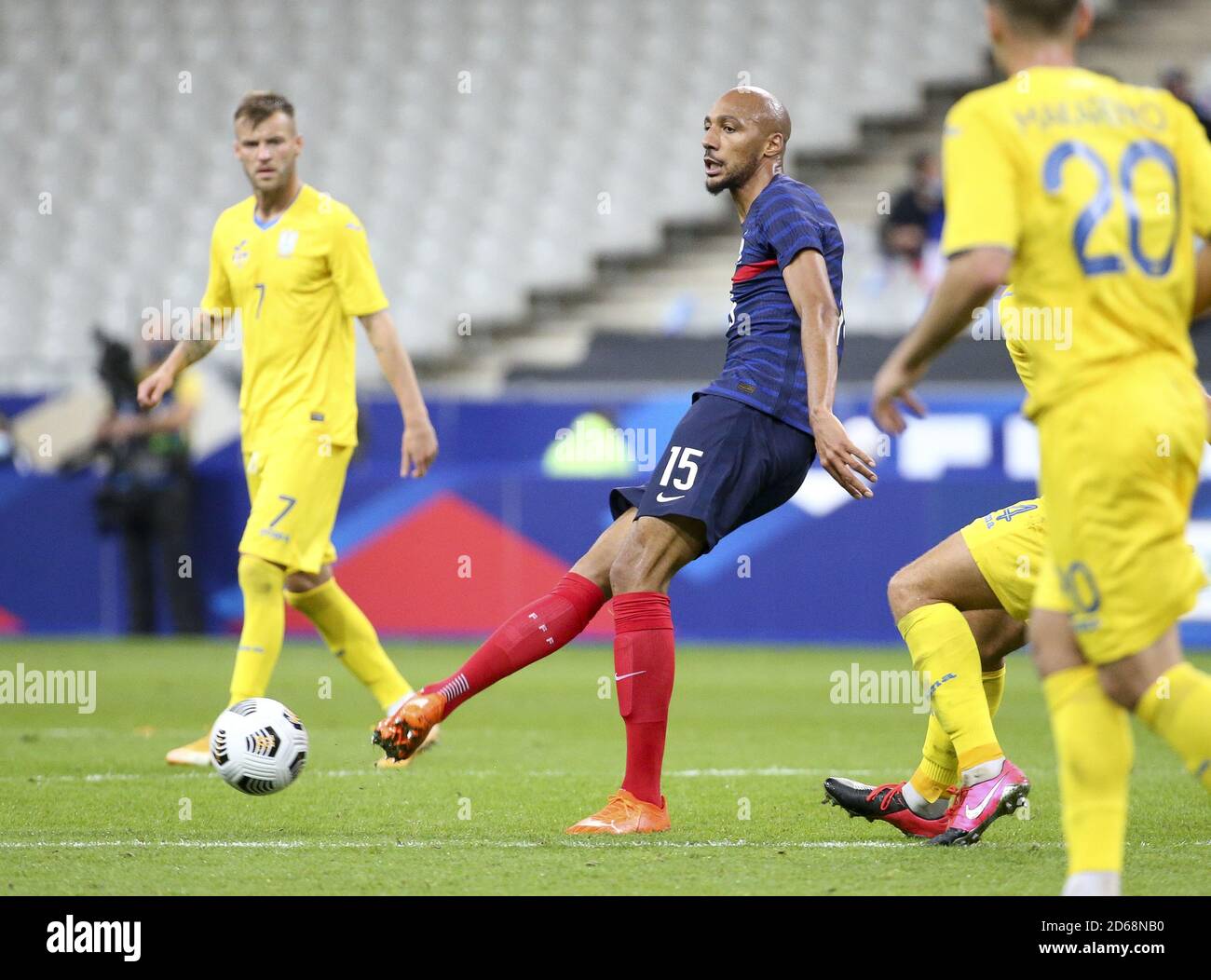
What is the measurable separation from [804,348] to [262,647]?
8.22ft

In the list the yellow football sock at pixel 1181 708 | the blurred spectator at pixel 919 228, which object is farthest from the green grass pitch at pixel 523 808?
the blurred spectator at pixel 919 228

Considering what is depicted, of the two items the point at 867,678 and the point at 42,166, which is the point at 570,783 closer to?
the point at 867,678

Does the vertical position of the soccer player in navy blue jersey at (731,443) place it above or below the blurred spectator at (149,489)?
below

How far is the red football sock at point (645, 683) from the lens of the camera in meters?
4.92

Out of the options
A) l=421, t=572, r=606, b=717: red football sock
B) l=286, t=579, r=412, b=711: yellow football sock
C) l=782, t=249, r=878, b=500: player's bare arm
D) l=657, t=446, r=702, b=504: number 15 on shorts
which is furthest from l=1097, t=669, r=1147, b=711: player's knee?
l=286, t=579, r=412, b=711: yellow football sock

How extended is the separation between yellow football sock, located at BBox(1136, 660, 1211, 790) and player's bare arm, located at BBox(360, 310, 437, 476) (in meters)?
3.13

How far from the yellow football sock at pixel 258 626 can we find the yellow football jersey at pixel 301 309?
0.50m

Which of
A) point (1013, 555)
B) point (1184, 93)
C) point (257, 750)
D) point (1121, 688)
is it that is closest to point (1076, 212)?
point (1121, 688)

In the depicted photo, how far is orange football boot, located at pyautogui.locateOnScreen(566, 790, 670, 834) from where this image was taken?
4.86m

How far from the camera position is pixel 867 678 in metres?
10.3

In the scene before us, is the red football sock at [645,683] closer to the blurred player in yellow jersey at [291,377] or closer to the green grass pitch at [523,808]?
the green grass pitch at [523,808]

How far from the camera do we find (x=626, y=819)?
192 inches

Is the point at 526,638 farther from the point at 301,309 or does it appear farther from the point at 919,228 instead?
the point at 919,228

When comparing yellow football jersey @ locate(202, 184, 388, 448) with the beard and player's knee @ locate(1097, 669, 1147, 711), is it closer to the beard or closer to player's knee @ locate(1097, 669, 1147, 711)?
the beard
